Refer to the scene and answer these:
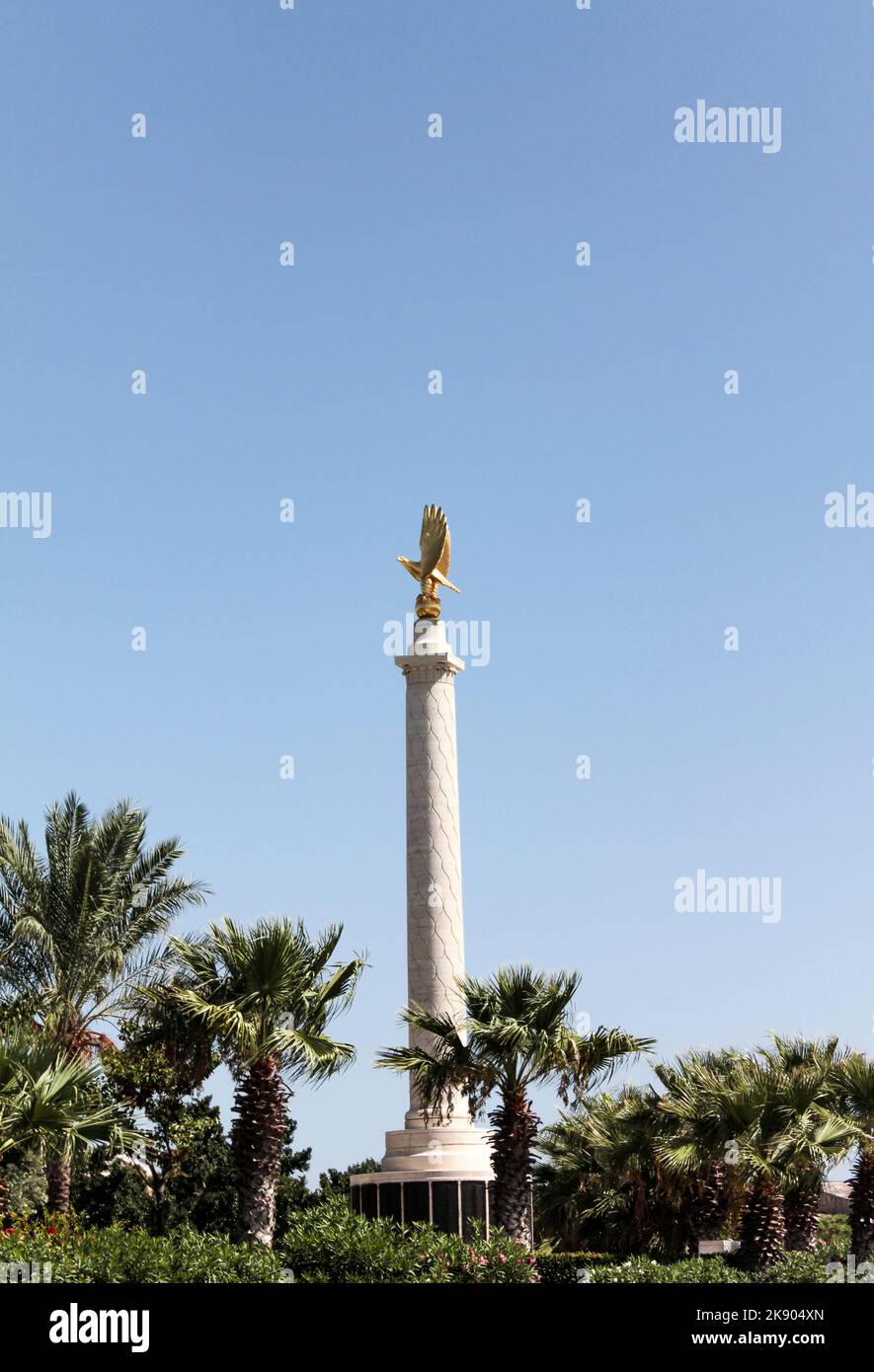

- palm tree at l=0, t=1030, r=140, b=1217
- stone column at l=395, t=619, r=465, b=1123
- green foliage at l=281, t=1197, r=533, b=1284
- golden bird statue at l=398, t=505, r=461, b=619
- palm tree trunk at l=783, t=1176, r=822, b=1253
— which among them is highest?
golden bird statue at l=398, t=505, r=461, b=619

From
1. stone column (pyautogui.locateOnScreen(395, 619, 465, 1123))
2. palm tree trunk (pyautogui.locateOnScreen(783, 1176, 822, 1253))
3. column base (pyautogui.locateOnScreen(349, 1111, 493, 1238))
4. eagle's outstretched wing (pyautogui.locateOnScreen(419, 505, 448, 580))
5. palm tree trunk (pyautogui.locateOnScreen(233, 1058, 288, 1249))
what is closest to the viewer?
palm tree trunk (pyautogui.locateOnScreen(233, 1058, 288, 1249))

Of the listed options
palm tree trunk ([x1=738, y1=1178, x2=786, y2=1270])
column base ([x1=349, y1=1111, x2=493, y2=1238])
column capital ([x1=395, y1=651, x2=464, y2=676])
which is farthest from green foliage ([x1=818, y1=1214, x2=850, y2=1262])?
column capital ([x1=395, y1=651, x2=464, y2=676])

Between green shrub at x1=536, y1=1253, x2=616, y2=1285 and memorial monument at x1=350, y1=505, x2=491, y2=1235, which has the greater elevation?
memorial monument at x1=350, y1=505, x2=491, y2=1235

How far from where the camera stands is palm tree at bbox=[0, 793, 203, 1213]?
35375 millimetres

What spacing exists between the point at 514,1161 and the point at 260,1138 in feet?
15.7

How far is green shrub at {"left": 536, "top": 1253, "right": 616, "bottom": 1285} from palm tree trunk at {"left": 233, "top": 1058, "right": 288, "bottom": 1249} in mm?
4811

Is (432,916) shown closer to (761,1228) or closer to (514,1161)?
(514,1161)

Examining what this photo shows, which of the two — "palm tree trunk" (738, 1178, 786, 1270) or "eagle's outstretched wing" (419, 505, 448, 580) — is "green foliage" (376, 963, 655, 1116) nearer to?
"palm tree trunk" (738, 1178, 786, 1270)

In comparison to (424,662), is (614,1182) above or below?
below

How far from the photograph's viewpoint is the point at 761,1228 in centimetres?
2708

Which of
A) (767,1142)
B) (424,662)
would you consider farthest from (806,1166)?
(424,662)
